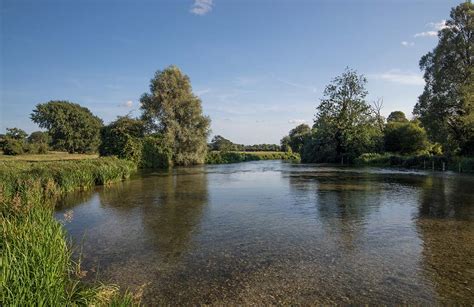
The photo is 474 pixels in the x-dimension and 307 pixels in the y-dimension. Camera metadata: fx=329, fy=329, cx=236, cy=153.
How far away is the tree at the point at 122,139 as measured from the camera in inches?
1620

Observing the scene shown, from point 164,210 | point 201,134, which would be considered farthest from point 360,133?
point 164,210

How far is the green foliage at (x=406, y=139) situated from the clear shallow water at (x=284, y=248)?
3392cm

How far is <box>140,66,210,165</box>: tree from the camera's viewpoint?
1892 inches

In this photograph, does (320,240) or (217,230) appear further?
(217,230)

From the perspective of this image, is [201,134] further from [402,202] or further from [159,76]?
[402,202]

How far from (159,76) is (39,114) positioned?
38.4m

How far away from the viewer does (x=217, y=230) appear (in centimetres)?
1015

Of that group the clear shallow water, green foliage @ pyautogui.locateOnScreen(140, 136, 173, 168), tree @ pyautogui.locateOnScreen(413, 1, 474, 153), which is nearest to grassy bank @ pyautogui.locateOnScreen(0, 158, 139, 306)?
the clear shallow water

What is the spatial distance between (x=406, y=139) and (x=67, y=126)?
222ft

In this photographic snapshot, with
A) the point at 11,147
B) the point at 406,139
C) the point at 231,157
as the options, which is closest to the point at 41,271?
the point at 406,139

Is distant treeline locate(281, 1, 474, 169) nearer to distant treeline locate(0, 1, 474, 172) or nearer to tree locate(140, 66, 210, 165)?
distant treeline locate(0, 1, 474, 172)

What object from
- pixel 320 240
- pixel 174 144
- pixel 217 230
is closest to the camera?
pixel 320 240

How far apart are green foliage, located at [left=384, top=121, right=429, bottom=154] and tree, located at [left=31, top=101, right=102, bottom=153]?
186 feet

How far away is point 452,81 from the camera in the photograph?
3312cm
